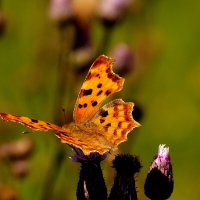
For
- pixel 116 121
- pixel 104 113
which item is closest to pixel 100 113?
pixel 104 113

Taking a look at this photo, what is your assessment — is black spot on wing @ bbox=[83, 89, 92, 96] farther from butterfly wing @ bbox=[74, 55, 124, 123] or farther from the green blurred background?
the green blurred background

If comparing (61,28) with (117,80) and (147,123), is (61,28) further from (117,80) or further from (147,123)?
(147,123)

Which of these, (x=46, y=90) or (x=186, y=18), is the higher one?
(x=186, y=18)

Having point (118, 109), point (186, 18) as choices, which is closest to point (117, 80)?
point (118, 109)

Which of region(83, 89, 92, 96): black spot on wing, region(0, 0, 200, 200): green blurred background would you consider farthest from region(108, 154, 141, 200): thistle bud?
region(0, 0, 200, 200): green blurred background

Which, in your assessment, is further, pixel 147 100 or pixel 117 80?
pixel 147 100

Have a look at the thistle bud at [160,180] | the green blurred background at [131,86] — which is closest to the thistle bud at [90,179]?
the thistle bud at [160,180]

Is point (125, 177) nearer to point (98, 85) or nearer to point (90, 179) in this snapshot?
point (90, 179)
